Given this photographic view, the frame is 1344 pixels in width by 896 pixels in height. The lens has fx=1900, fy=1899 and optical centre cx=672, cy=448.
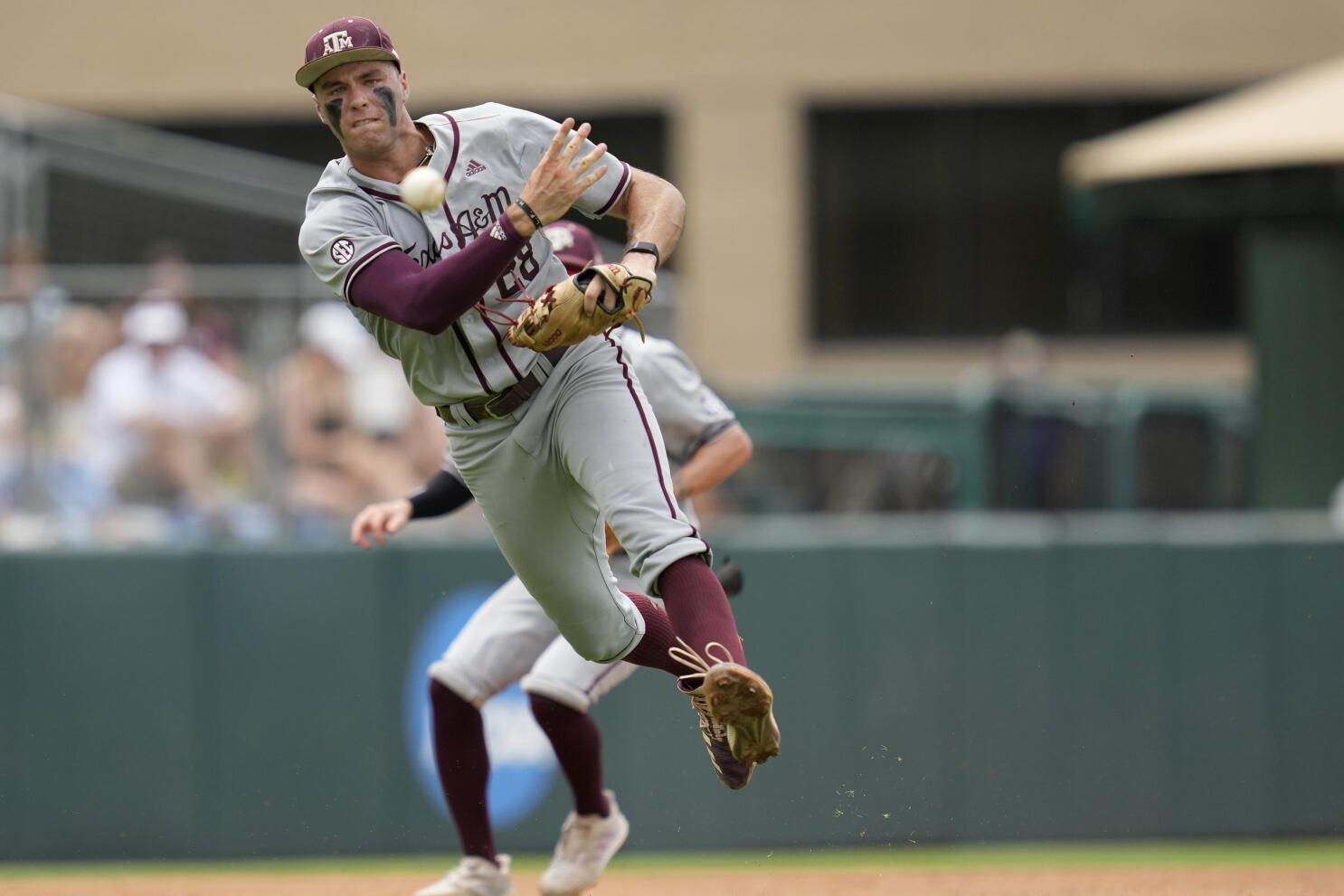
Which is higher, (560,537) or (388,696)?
(560,537)

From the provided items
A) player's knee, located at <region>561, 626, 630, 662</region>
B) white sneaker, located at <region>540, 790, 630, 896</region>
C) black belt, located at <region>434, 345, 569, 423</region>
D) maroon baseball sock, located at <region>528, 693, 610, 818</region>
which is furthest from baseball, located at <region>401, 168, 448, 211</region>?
white sneaker, located at <region>540, 790, 630, 896</region>

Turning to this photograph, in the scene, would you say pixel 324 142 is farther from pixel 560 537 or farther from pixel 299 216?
pixel 560 537

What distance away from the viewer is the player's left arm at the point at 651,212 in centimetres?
496

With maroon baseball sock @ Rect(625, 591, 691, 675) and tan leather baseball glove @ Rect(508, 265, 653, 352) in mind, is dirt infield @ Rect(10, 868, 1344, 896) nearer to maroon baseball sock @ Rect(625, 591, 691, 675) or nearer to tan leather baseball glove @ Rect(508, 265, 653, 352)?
maroon baseball sock @ Rect(625, 591, 691, 675)

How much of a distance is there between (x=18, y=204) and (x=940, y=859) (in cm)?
530

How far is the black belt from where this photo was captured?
16.8 feet

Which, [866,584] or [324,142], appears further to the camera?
[324,142]

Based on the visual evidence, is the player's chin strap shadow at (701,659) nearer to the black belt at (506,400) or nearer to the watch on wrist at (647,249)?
the black belt at (506,400)

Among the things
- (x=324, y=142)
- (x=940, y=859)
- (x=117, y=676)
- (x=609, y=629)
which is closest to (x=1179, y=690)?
(x=940, y=859)

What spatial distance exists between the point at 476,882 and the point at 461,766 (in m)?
0.38

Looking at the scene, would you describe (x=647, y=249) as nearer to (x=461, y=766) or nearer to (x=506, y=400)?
(x=506, y=400)

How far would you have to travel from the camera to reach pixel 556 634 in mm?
6363

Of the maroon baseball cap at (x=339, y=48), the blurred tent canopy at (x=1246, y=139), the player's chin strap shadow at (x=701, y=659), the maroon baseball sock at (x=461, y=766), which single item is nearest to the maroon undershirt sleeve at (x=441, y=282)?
the maroon baseball cap at (x=339, y=48)

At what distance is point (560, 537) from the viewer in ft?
17.3
